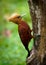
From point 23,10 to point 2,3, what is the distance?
1036 mm

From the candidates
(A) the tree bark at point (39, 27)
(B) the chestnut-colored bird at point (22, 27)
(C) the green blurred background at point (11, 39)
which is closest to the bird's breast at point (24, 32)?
(B) the chestnut-colored bird at point (22, 27)

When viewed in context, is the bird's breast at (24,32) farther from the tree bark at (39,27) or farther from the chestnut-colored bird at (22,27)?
the tree bark at (39,27)

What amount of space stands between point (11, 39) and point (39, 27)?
10.7 ft

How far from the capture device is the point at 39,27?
18.3 feet

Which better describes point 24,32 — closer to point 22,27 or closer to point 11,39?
point 22,27

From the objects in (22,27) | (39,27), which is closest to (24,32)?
(22,27)

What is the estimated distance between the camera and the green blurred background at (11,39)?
7385 millimetres

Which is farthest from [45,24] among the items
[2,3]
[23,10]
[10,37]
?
[2,3]

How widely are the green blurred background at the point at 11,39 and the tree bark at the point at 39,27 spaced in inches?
63.1

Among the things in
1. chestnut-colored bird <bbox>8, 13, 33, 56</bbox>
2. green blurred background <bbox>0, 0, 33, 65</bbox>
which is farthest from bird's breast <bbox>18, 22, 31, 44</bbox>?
green blurred background <bbox>0, 0, 33, 65</bbox>

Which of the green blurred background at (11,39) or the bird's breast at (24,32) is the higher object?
the bird's breast at (24,32)

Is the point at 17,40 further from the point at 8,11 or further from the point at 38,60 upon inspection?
the point at 38,60

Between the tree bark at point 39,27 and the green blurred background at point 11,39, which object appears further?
the green blurred background at point 11,39

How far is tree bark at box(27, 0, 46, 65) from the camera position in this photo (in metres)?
5.48
